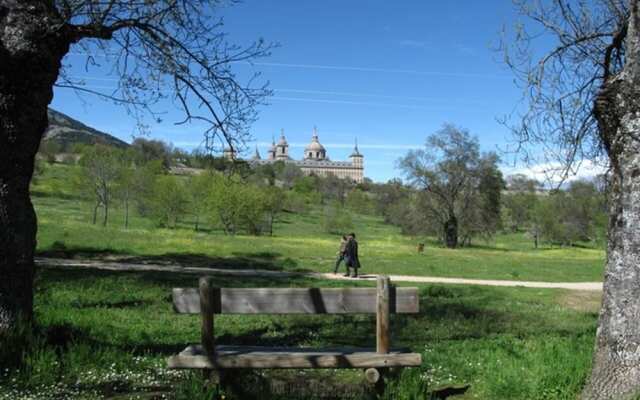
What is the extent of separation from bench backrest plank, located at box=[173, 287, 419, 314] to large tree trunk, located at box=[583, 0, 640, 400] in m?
1.60

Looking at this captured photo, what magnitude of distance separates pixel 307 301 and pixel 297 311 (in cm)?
12

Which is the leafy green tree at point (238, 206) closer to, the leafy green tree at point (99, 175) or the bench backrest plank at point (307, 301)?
the leafy green tree at point (99, 175)

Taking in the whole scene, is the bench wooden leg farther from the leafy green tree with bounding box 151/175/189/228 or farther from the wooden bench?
the leafy green tree with bounding box 151/175/189/228

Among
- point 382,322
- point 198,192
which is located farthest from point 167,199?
point 382,322

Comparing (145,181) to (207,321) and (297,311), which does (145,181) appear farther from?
(297,311)

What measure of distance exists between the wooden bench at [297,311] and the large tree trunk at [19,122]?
2512mm

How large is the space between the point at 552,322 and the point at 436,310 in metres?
2.04

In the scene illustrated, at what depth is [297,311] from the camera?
520 centimetres

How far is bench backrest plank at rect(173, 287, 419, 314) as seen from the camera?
520 cm

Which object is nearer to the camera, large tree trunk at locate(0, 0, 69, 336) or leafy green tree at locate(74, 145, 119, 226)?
large tree trunk at locate(0, 0, 69, 336)

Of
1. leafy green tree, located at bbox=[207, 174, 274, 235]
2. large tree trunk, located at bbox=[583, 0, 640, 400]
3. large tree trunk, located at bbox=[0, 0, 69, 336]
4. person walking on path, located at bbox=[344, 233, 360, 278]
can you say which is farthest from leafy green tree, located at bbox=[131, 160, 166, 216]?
large tree trunk, located at bbox=[583, 0, 640, 400]

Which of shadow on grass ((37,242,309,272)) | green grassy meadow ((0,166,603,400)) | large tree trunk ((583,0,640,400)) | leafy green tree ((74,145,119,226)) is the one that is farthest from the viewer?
leafy green tree ((74,145,119,226))

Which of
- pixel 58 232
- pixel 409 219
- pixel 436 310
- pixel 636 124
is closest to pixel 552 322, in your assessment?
pixel 436 310

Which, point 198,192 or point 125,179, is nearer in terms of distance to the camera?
point 125,179
